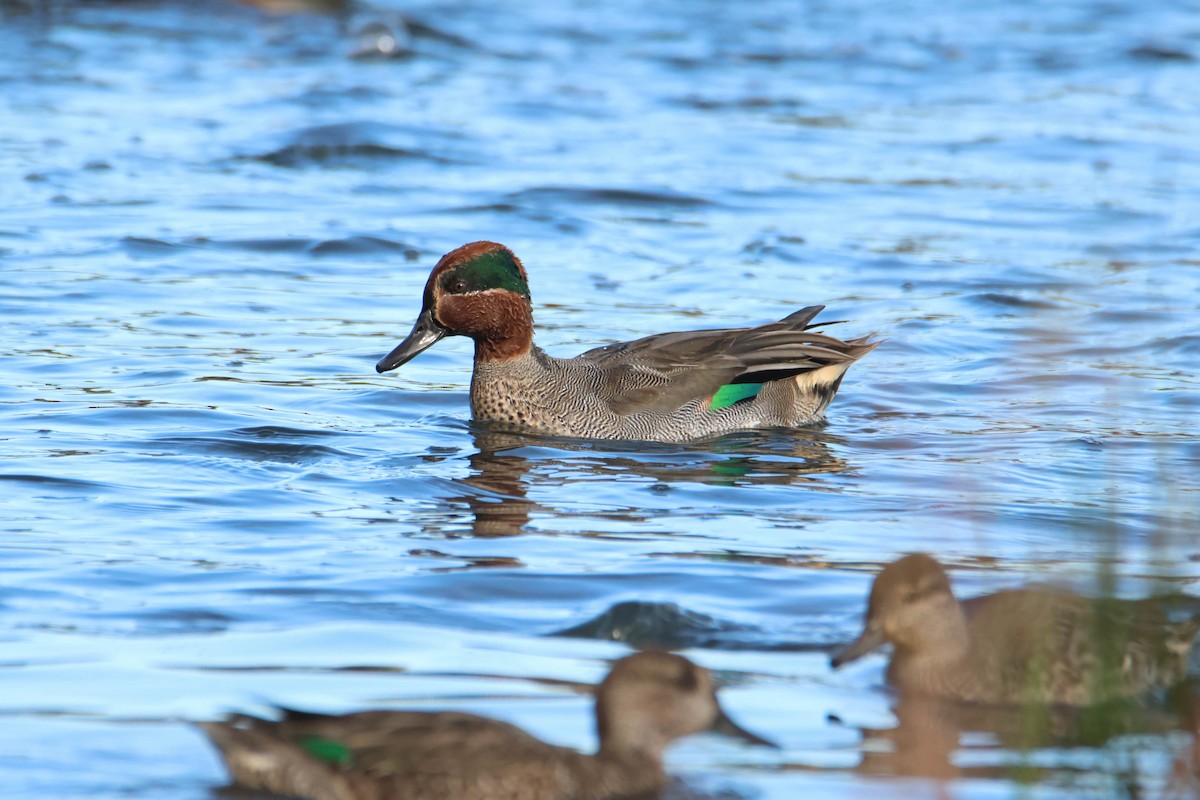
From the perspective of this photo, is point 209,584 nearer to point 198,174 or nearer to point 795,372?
point 795,372

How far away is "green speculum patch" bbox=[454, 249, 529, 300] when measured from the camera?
32.0 ft

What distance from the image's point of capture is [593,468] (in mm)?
9023

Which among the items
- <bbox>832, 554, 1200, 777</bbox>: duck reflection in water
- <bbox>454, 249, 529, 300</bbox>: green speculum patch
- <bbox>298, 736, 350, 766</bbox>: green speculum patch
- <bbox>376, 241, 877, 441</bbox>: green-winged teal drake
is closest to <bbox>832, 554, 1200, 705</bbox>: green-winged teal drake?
<bbox>832, 554, 1200, 777</bbox>: duck reflection in water

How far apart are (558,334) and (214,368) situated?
2.37 meters

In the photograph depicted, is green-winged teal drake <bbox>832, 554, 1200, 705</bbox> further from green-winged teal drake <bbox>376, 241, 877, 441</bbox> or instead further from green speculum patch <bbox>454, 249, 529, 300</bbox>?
green speculum patch <bbox>454, 249, 529, 300</bbox>

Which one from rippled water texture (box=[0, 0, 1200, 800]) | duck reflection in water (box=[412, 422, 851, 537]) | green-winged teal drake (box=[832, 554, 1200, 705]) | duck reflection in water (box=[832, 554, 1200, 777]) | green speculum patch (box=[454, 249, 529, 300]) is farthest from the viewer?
green speculum patch (box=[454, 249, 529, 300])

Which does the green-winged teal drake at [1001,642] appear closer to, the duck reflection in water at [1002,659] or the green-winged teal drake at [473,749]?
the duck reflection in water at [1002,659]

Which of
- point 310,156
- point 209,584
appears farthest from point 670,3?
point 209,584

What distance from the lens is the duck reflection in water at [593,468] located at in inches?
313

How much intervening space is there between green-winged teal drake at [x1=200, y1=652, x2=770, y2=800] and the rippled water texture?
28 centimetres

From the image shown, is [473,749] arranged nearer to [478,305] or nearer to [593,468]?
[593,468]

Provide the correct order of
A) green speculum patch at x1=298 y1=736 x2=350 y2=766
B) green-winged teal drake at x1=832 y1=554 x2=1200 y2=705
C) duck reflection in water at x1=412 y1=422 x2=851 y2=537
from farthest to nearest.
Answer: duck reflection in water at x1=412 y1=422 x2=851 y2=537 < green-winged teal drake at x1=832 y1=554 x2=1200 y2=705 < green speculum patch at x1=298 y1=736 x2=350 y2=766

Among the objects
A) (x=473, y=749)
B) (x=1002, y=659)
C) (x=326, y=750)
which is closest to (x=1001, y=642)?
(x=1002, y=659)

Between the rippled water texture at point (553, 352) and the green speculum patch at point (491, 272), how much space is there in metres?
0.77
